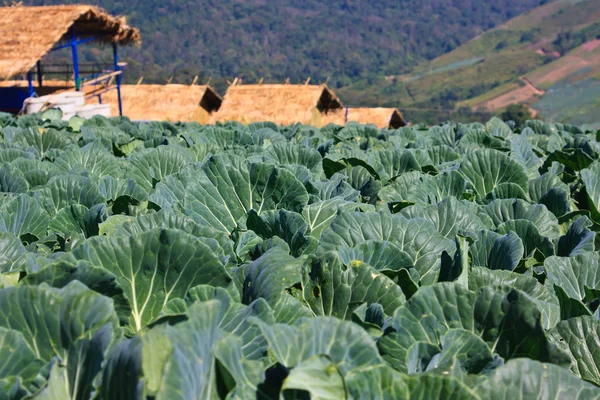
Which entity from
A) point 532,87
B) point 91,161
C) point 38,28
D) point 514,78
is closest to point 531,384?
point 91,161

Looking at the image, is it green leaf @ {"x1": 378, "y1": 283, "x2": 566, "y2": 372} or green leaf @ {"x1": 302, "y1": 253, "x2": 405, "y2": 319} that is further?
green leaf @ {"x1": 302, "y1": 253, "x2": 405, "y2": 319}

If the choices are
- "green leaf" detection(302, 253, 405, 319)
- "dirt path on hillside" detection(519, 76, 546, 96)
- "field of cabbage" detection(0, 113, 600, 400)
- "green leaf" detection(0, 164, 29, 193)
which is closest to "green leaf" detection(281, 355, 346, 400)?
"field of cabbage" detection(0, 113, 600, 400)

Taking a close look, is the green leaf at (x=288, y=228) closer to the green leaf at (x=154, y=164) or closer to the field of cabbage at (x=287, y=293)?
the field of cabbage at (x=287, y=293)

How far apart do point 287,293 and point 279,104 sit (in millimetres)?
24299

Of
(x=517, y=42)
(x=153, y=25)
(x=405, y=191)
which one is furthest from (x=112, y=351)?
(x=517, y=42)

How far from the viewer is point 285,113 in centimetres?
2503

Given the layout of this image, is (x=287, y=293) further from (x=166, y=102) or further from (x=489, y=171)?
(x=166, y=102)

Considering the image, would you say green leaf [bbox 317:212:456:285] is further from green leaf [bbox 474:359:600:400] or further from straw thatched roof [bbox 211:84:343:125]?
straw thatched roof [bbox 211:84:343:125]

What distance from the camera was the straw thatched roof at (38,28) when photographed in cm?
2175

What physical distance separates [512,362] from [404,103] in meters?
143

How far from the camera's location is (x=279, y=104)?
83.3 feet

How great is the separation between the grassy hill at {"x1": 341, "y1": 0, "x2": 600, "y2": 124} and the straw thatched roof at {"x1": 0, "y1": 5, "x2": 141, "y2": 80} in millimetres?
76564

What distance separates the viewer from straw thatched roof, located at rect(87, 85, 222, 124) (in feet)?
86.5

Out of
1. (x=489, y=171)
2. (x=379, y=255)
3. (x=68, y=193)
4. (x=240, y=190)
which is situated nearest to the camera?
(x=379, y=255)
